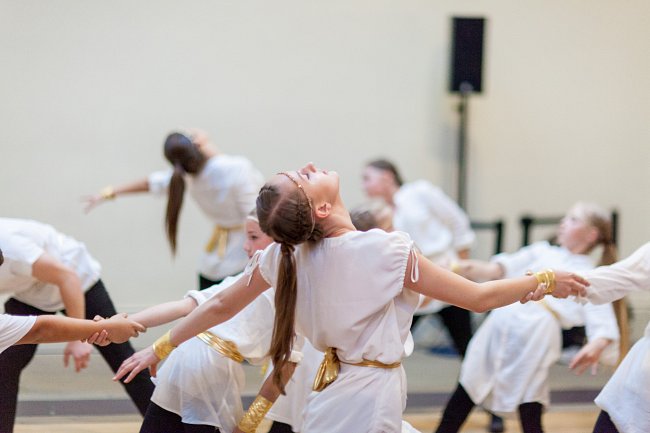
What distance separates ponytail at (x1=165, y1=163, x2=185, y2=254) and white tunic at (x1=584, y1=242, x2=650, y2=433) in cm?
214

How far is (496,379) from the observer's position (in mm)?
3803

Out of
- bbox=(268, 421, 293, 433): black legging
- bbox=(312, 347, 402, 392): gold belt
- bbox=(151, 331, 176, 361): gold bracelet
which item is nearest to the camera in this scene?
bbox=(312, 347, 402, 392): gold belt

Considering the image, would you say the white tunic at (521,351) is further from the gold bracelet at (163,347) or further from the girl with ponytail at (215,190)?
the gold bracelet at (163,347)

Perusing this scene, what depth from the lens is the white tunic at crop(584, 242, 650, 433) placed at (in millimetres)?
2787

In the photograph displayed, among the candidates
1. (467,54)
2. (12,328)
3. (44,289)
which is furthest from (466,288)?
(467,54)

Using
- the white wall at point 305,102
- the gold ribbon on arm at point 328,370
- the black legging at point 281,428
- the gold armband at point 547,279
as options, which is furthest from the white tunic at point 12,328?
the white wall at point 305,102

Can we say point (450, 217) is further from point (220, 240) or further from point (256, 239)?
point (256, 239)

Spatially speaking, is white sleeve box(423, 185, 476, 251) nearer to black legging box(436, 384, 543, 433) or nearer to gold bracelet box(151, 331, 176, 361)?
black legging box(436, 384, 543, 433)

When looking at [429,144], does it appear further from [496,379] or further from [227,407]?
[227,407]

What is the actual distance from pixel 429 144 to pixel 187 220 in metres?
1.89

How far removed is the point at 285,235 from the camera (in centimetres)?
224

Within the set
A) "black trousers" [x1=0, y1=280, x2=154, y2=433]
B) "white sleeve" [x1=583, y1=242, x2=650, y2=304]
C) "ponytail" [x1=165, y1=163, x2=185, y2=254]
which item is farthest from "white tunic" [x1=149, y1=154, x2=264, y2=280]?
"white sleeve" [x1=583, y1=242, x2=650, y2=304]

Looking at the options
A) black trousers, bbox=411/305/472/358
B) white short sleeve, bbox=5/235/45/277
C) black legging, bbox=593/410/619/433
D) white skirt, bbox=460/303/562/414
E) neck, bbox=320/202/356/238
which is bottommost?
black trousers, bbox=411/305/472/358

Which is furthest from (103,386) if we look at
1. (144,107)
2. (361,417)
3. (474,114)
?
(474,114)
